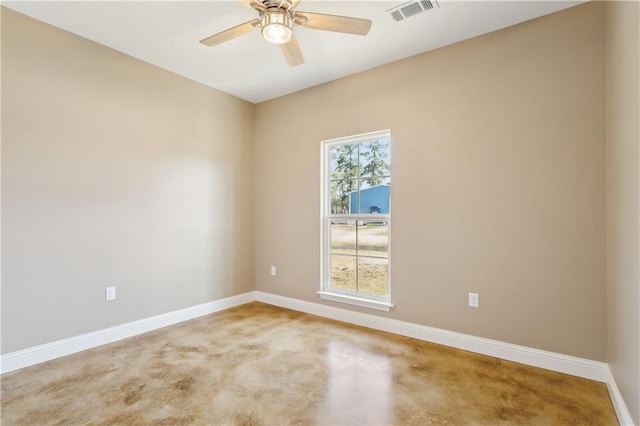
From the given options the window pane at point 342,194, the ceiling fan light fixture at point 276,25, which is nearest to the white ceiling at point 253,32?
the ceiling fan light fixture at point 276,25

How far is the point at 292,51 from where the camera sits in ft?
7.23

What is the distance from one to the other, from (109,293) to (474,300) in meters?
3.27

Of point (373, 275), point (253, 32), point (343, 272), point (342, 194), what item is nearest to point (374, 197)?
point (342, 194)

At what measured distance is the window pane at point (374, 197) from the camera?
3206mm

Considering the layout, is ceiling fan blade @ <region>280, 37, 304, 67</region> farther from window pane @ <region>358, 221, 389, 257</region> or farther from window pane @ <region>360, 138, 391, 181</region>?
window pane @ <region>358, 221, 389, 257</region>

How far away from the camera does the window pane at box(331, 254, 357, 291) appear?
346 centimetres

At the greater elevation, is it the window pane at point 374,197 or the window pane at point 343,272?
the window pane at point 374,197

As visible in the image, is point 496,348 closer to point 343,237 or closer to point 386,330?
point 386,330

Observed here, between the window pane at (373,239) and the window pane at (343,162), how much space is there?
0.60 metres

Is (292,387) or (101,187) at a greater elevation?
(101,187)

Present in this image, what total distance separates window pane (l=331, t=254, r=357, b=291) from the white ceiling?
81.0 inches

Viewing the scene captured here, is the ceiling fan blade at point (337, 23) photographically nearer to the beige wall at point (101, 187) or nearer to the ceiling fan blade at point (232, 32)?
the ceiling fan blade at point (232, 32)

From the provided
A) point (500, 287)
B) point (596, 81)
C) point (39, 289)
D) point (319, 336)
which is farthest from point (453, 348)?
point (39, 289)

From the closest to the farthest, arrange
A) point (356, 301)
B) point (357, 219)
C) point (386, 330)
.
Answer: point (386, 330)
point (356, 301)
point (357, 219)
